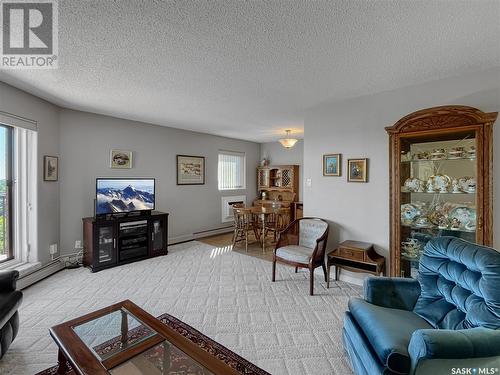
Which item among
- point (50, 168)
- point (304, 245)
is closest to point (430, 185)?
point (304, 245)

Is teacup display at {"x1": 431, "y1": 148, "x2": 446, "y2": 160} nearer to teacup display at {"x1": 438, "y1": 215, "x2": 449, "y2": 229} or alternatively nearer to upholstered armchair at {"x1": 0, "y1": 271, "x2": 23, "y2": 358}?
teacup display at {"x1": 438, "y1": 215, "x2": 449, "y2": 229}

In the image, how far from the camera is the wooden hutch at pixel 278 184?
6621 millimetres

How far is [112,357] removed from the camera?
1485 millimetres

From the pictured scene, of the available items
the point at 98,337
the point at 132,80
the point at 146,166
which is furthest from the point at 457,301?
the point at 146,166

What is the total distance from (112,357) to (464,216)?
326 cm

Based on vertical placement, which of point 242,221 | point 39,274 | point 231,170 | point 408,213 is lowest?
point 39,274

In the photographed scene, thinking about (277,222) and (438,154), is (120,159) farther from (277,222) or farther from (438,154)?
(438,154)

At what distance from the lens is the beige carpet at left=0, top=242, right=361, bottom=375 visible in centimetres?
192

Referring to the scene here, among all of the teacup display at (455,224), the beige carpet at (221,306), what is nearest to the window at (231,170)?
the beige carpet at (221,306)

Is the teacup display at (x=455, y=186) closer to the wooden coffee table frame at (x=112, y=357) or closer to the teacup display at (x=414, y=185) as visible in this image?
the teacup display at (x=414, y=185)

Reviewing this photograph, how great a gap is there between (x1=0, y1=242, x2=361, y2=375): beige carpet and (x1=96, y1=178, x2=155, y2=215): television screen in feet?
3.16

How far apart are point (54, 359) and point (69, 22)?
2.51m

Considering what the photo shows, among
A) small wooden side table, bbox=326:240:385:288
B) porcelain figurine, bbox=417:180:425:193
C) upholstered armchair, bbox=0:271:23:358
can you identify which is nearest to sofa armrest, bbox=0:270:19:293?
upholstered armchair, bbox=0:271:23:358

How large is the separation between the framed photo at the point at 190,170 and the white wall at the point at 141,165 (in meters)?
0.12
